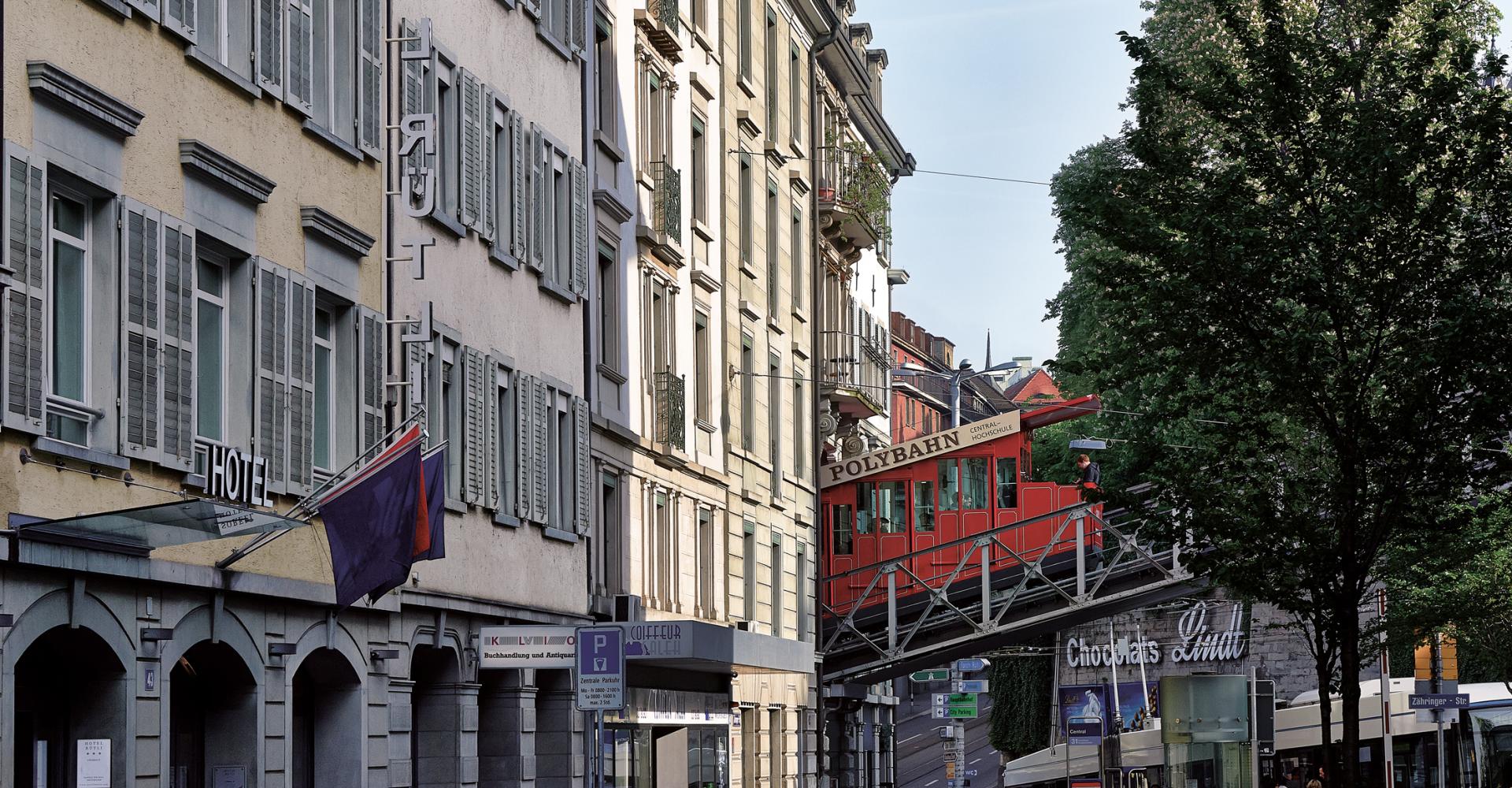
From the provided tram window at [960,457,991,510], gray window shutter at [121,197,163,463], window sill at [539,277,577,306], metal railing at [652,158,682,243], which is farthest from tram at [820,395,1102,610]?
gray window shutter at [121,197,163,463]

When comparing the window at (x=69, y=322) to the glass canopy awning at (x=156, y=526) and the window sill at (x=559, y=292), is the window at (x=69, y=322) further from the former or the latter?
the window sill at (x=559, y=292)

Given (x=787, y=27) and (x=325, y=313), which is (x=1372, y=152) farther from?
(x=787, y=27)

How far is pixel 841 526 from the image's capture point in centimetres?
4597

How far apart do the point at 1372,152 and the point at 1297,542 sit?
3.78 metres

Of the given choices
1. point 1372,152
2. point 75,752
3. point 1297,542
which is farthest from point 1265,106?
point 75,752

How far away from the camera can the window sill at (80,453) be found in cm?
1439

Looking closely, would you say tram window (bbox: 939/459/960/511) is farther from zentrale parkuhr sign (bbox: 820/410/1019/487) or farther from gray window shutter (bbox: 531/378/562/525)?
gray window shutter (bbox: 531/378/562/525)

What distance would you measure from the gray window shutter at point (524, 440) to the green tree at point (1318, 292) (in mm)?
5920

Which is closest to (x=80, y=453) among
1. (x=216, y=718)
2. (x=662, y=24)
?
(x=216, y=718)

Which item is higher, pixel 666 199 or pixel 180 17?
pixel 666 199

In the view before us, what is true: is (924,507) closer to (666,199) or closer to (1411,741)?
(1411,741)

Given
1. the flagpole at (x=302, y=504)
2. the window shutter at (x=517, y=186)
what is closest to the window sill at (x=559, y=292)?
the window shutter at (x=517, y=186)

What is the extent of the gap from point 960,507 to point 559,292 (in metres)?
17.4

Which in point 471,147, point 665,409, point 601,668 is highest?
point 471,147
